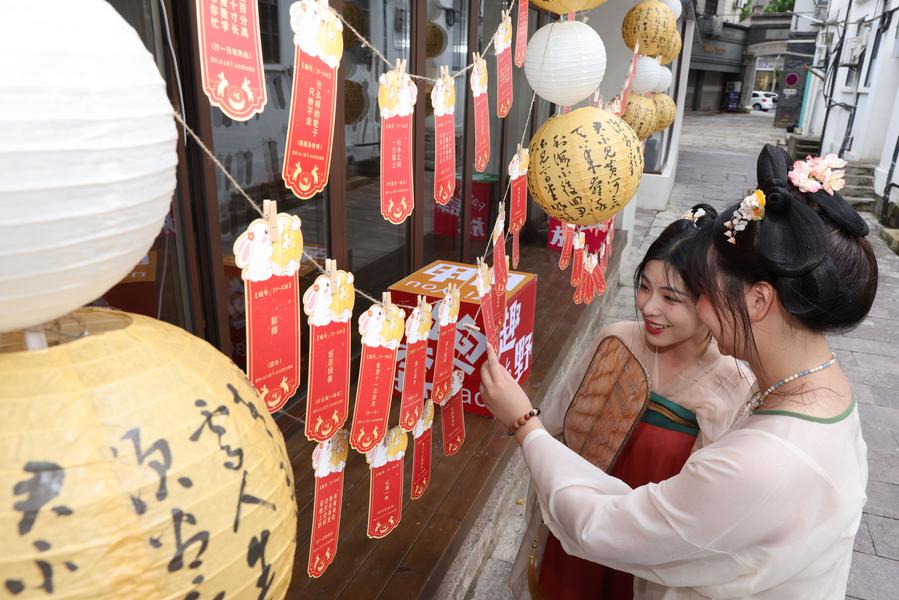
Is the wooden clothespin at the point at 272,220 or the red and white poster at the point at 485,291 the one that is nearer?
the wooden clothespin at the point at 272,220

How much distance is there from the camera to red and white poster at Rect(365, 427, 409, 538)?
197cm

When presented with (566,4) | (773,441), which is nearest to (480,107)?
(566,4)

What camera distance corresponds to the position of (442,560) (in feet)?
8.14

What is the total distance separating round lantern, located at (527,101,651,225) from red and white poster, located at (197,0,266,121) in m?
1.65

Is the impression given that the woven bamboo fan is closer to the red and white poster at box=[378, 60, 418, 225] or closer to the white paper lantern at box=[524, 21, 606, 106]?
the red and white poster at box=[378, 60, 418, 225]

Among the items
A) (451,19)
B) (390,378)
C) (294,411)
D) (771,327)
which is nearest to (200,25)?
(390,378)

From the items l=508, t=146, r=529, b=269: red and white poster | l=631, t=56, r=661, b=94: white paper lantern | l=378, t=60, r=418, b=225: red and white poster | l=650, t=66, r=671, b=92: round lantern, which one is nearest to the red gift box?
l=508, t=146, r=529, b=269: red and white poster

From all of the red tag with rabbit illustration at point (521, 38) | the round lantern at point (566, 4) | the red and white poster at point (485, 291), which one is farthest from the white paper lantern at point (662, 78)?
the red and white poster at point (485, 291)

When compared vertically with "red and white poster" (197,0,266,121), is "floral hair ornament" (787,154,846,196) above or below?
below

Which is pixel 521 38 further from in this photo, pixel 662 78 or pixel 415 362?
pixel 662 78

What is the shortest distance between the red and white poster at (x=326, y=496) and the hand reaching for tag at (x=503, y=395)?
441 millimetres

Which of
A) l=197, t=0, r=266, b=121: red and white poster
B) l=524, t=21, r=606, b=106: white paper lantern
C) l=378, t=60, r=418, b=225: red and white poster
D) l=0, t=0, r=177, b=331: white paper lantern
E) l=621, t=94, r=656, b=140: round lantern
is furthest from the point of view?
l=621, t=94, r=656, b=140: round lantern

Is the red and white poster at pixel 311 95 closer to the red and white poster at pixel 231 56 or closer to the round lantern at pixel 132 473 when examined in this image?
the red and white poster at pixel 231 56

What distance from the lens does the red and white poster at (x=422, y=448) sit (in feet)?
7.37
